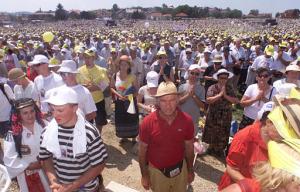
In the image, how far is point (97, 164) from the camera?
297 cm

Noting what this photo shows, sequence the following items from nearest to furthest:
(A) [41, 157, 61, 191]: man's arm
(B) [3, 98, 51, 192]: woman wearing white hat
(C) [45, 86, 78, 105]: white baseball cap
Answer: (C) [45, 86, 78, 105]: white baseball cap → (A) [41, 157, 61, 191]: man's arm → (B) [3, 98, 51, 192]: woman wearing white hat

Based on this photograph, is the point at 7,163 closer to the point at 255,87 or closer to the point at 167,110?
the point at 167,110

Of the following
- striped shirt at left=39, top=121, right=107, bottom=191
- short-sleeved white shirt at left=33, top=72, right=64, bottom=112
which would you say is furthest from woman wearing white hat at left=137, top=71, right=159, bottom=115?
striped shirt at left=39, top=121, right=107, bottom=191

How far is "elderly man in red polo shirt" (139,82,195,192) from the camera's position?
11.3 ft

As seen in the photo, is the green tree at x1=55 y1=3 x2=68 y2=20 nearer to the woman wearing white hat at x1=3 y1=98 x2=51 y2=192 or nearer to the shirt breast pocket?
the woman wearing white hat at x1=3 y1=98 x2=51 y2=192

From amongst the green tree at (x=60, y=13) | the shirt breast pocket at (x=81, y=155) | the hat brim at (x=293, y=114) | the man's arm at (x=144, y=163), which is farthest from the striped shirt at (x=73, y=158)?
the green tree at (x=60, y=13)

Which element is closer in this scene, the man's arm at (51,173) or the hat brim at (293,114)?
the hat brim at (293,114)

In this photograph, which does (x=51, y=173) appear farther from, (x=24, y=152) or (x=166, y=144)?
(x=166, y=144)

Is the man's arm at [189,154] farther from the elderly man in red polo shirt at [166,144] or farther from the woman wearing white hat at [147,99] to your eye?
the woman wearing white hat at [147,99]

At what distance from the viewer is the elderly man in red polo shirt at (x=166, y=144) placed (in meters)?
3.43

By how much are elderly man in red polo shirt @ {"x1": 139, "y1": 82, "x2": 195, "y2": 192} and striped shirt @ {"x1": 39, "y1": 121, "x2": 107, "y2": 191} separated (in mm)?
646

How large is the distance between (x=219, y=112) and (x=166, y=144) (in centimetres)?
235

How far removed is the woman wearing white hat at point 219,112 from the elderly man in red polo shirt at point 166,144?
188cm

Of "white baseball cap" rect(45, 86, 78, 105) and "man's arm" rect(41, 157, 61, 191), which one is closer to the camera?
"white baseball cap" rect(45, 86, 78, 105)
